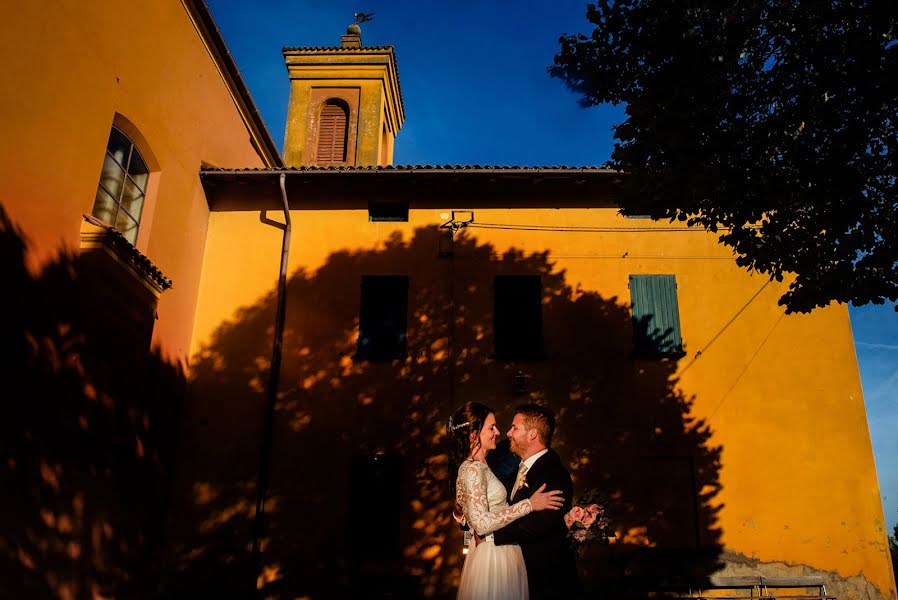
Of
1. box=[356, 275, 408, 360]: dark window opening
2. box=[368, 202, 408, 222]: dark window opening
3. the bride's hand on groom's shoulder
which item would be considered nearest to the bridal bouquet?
the bride's hand on groom's shoulder

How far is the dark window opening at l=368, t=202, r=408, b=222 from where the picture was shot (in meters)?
12.2

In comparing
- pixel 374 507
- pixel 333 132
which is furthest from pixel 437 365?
pixel 333 132

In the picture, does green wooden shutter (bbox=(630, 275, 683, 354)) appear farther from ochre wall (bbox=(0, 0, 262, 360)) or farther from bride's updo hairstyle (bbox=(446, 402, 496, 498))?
ochre wall (bbox=(0, 0, 262, 360))

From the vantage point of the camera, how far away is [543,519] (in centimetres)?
386

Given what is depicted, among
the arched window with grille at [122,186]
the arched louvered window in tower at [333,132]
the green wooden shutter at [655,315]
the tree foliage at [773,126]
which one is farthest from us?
the arched louvered window in tower at [333,132]

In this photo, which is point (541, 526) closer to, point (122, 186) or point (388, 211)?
point (122, 186)

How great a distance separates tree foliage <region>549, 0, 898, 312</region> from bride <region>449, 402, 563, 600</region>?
4.04 metres

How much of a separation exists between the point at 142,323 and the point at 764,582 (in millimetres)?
10281

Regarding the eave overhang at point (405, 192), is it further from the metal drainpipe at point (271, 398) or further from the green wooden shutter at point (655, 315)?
the green wooden shutter at point (655, 315)

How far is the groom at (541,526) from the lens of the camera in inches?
152

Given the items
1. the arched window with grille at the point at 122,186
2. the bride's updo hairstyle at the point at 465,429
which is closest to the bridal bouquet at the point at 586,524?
the bride's updo hairstyle at the point at 465,429

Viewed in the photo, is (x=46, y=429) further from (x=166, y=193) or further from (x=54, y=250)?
(x=166, y=193)

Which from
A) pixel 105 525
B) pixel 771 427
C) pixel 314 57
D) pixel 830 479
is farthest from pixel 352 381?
pixel 314 57

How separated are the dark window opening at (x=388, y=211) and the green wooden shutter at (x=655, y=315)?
4.52 m
